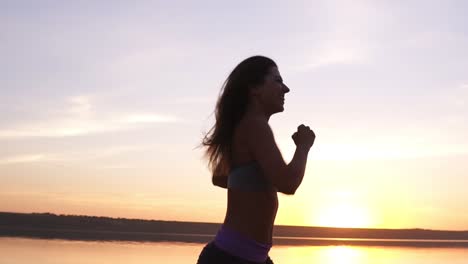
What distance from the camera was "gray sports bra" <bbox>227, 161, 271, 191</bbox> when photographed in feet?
11.0

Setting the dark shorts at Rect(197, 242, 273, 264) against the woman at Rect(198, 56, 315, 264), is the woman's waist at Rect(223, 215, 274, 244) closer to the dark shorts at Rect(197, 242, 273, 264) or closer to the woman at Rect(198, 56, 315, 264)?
the woman at Rect(198, 56, 315, 264)

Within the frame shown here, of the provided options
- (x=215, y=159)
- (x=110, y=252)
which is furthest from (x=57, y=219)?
(x=215, y=159)

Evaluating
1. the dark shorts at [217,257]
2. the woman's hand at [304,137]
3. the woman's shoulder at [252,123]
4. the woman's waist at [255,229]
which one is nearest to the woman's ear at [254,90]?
the woman's shoulder at [252,123]

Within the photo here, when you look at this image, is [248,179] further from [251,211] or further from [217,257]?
[217,257]

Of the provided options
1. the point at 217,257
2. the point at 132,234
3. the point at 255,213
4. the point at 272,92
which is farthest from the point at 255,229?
the point at 132,234

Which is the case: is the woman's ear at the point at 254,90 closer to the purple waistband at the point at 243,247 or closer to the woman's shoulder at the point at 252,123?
the woman's shoulder at the point at 252,123

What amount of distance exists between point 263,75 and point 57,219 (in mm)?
58574

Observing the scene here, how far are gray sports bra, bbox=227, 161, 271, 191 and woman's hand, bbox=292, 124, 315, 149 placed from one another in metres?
0.19

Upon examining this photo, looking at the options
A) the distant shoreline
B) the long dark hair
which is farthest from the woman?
the distant shoreline

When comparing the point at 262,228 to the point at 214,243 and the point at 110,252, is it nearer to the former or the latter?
the point at 214,243

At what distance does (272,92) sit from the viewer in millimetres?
3488

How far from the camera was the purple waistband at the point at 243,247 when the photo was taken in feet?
11.1

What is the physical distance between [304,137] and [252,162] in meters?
0.23

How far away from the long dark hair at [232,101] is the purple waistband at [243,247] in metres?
0.32
